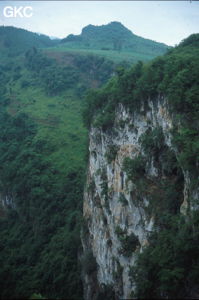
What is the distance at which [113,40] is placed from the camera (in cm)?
12075

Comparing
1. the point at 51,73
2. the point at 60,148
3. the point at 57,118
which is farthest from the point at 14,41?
the point at 60,148

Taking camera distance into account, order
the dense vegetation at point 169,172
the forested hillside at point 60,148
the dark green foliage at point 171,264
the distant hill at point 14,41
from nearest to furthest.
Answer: the dark green foliage at point 171,264
the dense vegetation at point 169,172
the forested hillside at point 60,148
the distant hill at point 14,41

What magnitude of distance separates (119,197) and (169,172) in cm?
504

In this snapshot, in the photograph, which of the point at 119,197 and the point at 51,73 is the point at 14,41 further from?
the point at 119,197

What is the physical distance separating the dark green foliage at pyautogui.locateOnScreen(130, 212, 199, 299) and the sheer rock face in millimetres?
1466

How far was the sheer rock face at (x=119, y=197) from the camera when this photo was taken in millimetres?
22406

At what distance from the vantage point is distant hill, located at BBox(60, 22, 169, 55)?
113 meters

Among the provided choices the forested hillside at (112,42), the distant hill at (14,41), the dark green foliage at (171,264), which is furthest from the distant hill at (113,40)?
the dark green foliage at (171,264)

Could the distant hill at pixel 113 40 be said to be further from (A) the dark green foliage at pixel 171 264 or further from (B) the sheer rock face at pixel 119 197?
(A) the dark green foliage at pixel 171 264

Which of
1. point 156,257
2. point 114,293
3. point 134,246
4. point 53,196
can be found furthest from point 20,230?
point 156,257

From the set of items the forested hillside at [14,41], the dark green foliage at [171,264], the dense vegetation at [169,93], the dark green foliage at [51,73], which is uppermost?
the forested hillside at [14,41]

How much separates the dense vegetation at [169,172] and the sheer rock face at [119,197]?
1.39ft

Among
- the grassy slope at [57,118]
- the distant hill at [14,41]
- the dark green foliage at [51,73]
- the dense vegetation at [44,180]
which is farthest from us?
the distant hill at [14,41]

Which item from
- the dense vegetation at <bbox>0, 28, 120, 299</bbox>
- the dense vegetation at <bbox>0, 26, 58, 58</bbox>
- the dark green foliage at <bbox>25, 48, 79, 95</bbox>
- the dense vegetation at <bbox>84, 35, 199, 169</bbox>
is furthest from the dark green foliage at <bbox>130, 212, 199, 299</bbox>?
the dense vegetation at <bbox>0, 26, 58, 58</bbox>
